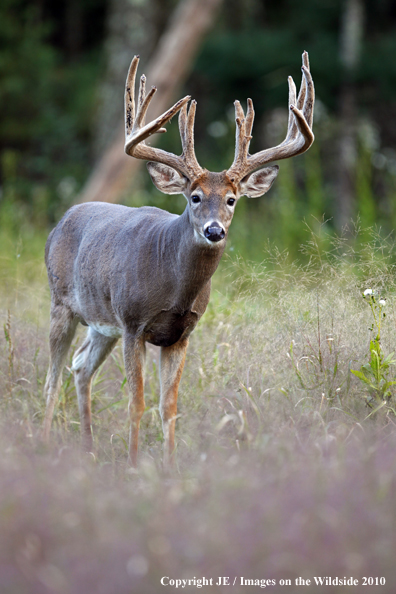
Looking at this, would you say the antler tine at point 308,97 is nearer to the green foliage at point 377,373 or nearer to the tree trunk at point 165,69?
the green foliage at point 377,373

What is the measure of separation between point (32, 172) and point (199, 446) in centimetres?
1298

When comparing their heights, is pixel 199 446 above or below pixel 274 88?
below

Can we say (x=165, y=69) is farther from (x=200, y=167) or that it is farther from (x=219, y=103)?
(x=200, y=167)

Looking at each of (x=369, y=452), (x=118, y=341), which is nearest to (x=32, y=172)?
(x=118, y=341)

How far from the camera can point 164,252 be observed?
426 centimetres

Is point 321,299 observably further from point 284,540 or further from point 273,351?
point 284,540

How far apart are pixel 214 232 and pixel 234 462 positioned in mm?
1272

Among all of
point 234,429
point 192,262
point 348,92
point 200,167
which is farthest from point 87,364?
point 348,92

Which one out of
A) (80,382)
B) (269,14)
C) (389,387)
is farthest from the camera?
(269,14)

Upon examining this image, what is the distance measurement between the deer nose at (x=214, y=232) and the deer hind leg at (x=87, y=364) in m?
1.51

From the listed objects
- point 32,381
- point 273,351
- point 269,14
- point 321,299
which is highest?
point 269,14

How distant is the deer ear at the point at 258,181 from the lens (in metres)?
4.36

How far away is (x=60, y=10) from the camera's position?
20.3 m

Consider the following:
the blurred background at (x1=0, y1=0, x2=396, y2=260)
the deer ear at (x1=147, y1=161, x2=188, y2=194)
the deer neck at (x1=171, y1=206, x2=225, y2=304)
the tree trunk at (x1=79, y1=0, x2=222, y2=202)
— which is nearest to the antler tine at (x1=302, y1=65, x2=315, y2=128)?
the deer ear at (x1=147, y1=161, x2=188, y2=194)
